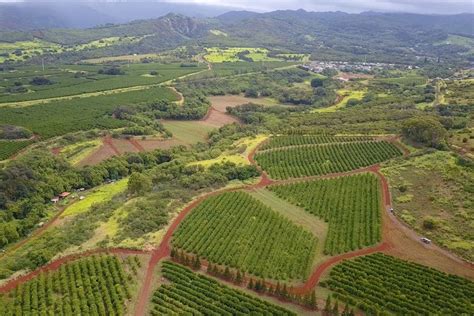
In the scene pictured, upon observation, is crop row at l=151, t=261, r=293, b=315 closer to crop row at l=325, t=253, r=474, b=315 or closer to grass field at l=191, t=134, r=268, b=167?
crop row at l=325, t=253, r=474, b=315

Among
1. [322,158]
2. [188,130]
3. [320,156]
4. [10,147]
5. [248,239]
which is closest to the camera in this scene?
[248,239]

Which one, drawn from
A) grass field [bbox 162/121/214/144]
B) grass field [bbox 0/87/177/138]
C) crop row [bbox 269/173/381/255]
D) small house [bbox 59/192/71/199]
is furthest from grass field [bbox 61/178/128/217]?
grass field [bbox 0/87/177/138]

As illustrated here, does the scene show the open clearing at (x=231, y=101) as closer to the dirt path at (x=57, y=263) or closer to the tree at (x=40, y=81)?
→ the tree at (x=40, y=81)

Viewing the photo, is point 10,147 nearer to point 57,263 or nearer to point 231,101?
point 57,263

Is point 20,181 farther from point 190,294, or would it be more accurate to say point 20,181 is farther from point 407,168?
point 407,168

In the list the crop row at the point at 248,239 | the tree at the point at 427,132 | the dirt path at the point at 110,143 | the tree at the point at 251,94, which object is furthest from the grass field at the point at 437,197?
the tree at the point at 251,94

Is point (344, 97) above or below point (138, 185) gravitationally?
below

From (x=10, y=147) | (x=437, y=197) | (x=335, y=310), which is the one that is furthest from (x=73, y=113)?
(x=335, y=310)
